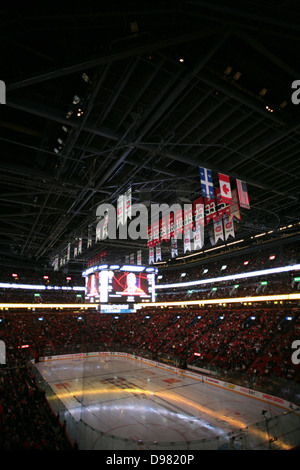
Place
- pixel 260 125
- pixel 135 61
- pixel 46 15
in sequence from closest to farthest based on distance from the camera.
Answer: pixel 46 15 → pixel 135 61 → pixel 260 125

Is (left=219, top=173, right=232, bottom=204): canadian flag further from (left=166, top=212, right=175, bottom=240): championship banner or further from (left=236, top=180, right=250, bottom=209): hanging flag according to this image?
(left=166, top=212, right=175, bottom=240): championship banner

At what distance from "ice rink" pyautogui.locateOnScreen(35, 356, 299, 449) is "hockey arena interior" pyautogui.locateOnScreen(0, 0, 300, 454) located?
0.37 ft

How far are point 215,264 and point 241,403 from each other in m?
30.9

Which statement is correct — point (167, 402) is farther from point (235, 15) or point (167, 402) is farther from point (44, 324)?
point (44, 324)

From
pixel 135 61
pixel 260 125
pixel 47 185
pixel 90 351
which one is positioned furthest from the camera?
pixel 90 351

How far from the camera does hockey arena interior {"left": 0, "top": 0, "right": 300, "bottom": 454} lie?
7195 mm

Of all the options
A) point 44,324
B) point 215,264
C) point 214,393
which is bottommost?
point 214,393

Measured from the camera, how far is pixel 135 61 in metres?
7.62

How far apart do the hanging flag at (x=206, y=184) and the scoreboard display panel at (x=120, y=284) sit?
10.4 meters

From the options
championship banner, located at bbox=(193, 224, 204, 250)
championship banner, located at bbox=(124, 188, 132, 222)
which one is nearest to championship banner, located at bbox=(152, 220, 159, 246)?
championship banner, located at bbox=(193, 224, 204, 250)

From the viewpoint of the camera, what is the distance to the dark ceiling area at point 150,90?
6.86 meters

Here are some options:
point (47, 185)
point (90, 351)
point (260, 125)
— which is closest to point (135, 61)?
point (260, 125)

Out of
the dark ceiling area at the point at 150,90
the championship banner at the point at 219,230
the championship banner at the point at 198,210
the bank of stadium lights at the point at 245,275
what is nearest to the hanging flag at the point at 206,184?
the dark ceiling area at the point at 150,90

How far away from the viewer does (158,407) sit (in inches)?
630
